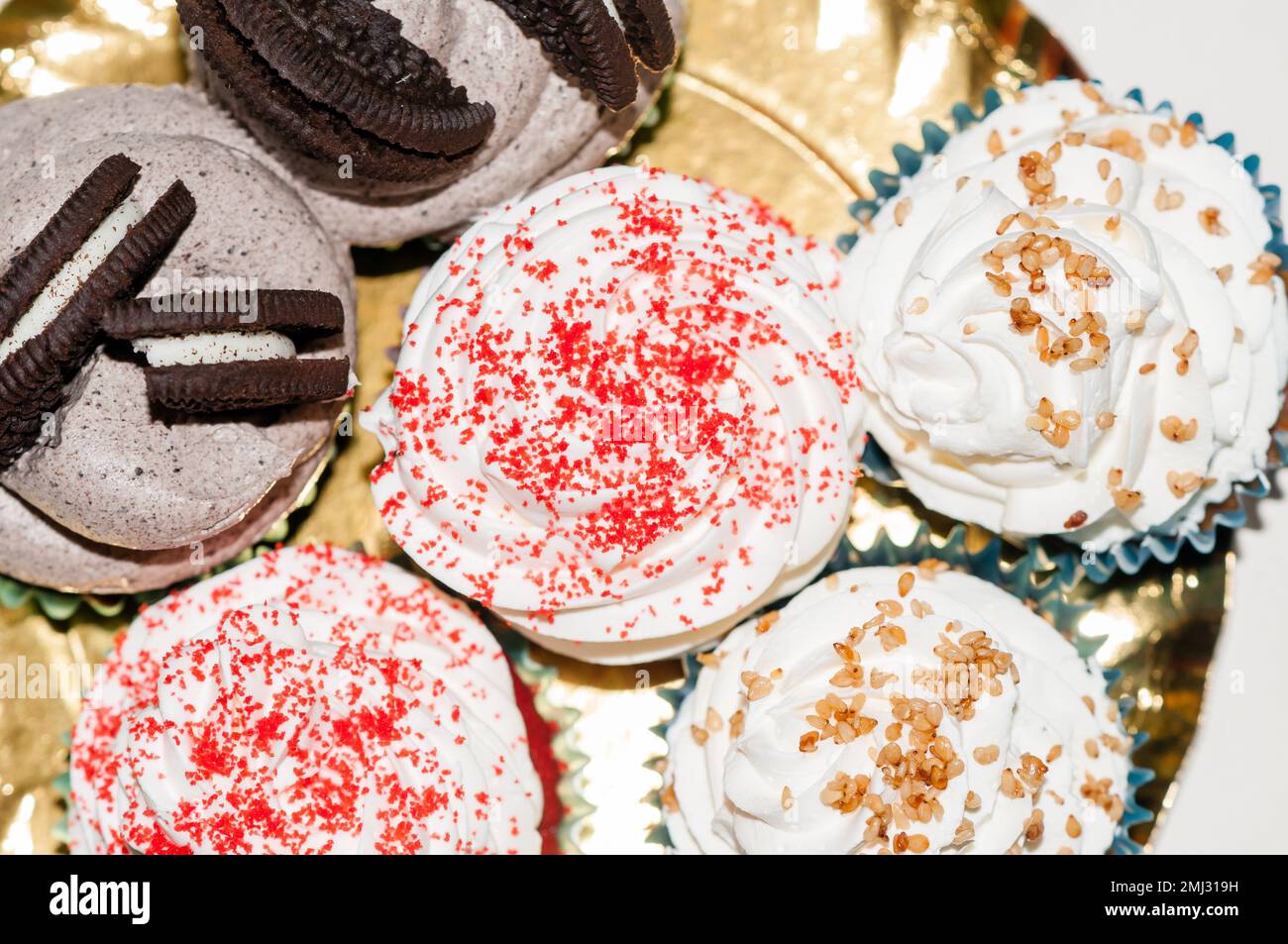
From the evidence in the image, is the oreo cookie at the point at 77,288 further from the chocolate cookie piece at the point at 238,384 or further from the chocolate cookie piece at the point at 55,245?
the chocolate cookie piece at the point at 238,384

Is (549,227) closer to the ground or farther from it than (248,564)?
farther from it

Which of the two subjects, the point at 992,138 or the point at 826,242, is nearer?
the point at 992,138

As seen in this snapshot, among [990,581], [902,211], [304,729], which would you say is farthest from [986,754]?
[304,729]

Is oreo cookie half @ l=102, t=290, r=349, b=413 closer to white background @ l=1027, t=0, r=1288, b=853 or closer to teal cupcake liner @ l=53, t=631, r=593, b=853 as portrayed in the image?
teal cupcake liner @ l=53, t=631, r=593, b=853

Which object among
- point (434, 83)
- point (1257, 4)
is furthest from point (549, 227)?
point (1257, 4)
